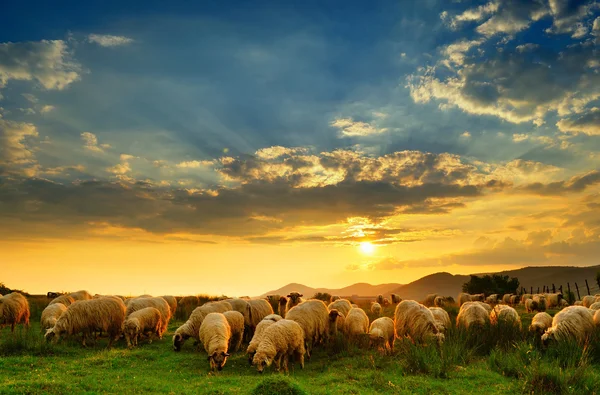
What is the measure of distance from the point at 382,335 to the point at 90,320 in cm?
1255

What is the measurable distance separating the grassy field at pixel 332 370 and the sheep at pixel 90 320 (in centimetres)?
64

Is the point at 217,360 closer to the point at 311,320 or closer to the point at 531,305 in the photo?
the point at 311,320

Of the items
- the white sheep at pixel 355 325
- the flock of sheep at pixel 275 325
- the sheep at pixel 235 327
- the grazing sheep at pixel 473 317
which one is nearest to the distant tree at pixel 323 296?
the flock of sheep at pixel 275 325

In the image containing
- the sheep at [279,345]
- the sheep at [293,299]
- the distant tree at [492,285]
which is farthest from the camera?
the distant tree at [492,285]

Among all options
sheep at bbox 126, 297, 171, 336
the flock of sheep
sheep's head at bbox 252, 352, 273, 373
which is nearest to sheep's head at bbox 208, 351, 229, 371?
the flock of sheep

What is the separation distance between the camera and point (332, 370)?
46.9ft

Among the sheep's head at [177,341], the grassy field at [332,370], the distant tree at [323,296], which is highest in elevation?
the distant tree at [323,296]

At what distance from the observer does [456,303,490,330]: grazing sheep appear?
18.0 m

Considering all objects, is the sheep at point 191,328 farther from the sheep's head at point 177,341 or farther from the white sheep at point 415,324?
the white sheep at point 415,324

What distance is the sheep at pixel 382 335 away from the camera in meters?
16.9

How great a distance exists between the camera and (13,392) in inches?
414

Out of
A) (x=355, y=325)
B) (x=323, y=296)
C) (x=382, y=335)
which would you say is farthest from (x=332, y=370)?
(x=323, y=296)

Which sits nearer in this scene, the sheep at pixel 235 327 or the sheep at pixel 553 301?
the sheep at pixel 235 327

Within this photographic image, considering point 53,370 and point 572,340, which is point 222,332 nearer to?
point 53,370
